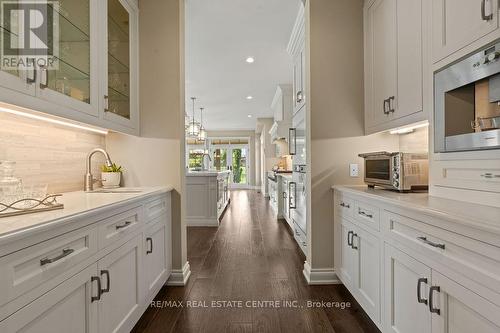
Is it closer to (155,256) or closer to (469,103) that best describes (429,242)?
(469,103)

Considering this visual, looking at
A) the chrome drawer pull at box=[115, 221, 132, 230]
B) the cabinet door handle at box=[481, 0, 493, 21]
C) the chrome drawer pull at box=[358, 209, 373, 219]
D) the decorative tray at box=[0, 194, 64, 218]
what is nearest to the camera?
the decorative tray at box=[0, 194, 64, 218]

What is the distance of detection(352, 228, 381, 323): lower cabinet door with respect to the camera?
1671 mm

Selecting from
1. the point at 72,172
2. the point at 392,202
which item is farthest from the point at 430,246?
the point at 72,172

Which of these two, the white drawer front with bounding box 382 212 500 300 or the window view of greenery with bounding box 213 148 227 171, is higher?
the window view of greenery with bounding box 213 148 227 171

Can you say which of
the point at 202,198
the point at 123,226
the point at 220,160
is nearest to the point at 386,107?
the point at 123,226

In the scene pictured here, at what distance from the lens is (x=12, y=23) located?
3.73ft

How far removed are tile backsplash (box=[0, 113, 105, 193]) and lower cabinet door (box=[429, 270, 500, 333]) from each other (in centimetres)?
228

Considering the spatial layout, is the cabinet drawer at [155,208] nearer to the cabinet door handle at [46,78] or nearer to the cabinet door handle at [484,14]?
the cabinet door handle at [46,78]

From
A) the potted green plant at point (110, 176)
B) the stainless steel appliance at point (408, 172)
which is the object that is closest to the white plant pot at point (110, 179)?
the potted green plant at point (110, 176)

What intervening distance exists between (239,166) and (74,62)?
37.7 feet

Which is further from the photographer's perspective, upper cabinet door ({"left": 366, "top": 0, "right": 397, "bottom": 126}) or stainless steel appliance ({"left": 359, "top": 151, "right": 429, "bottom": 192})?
upper cabinet door ({"left": 366, "top": 0, "right": 397, "bottom": 126})

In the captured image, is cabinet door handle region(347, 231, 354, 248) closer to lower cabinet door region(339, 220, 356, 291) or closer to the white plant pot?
lower cabinet door region(339, 220, 356, 291)

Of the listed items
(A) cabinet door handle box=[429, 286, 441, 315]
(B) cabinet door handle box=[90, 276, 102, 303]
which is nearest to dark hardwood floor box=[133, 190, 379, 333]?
(B) cabinet door handle box=[90, 276, 102, 303]

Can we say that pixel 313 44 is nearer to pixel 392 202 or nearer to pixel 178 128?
pixel 178 128
